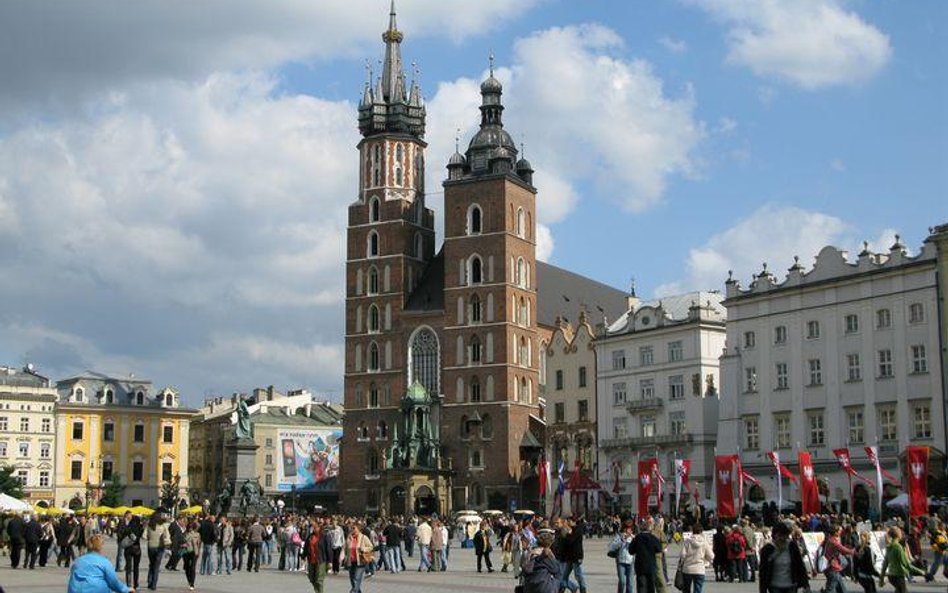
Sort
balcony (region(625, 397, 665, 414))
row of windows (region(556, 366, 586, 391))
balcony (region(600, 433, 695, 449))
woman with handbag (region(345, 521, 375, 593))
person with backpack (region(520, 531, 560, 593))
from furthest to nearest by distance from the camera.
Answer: row of windows (region(556, 366, 586, 391)) < balcony (region(625, 397, 665, 414)) < balcony (region(600, 433, 695, 449)) < woman with handbag (region(345, 521, 375, 593)) < person with backpack (region(520, 531, 560, 593))

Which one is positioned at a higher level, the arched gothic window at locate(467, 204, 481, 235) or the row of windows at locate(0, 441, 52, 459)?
the arched gothic window at locate(467, 204, 481, 235)

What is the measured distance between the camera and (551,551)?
48.5ft

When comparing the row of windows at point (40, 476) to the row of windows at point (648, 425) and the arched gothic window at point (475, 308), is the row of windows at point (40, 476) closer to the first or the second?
the arched gothic window at point (475, 308)

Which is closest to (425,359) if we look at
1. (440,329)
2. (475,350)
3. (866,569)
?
(440,329)

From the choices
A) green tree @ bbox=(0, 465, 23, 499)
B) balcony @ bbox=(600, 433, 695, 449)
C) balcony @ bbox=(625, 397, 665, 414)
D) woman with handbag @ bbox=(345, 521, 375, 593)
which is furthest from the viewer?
green tree @ bbox=(0, 465, 23, 499)

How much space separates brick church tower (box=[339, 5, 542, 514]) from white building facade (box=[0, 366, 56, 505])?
78.4ft

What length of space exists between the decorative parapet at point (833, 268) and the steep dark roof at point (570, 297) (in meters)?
29.7

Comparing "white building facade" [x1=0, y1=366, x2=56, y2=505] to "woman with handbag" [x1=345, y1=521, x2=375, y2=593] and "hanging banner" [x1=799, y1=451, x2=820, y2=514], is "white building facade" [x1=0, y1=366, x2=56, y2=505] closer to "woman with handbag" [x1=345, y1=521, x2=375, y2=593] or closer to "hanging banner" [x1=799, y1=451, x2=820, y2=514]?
"hanging banner" [x1=799, y1=451, x2=820, y2=514]

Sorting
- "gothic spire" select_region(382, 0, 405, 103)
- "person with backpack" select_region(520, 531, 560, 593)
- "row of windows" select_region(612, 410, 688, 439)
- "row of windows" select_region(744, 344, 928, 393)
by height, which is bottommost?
"person with backpack" select_region(520, 531, 560, 593)

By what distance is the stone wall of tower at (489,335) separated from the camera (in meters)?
85.6

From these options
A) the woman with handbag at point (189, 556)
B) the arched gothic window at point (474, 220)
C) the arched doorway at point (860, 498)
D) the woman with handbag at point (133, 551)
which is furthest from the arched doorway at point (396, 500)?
the woman with handbag at point (189, 556)

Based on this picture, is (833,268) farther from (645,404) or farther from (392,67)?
(392,67)

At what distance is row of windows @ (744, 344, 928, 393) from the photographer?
55.7m

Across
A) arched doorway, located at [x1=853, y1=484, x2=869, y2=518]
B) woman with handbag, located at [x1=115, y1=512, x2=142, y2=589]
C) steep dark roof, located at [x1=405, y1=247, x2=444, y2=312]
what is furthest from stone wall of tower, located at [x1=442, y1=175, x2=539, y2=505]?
woman with handbag, located at [x1=115, y1=512, x2=142, y2=589]
